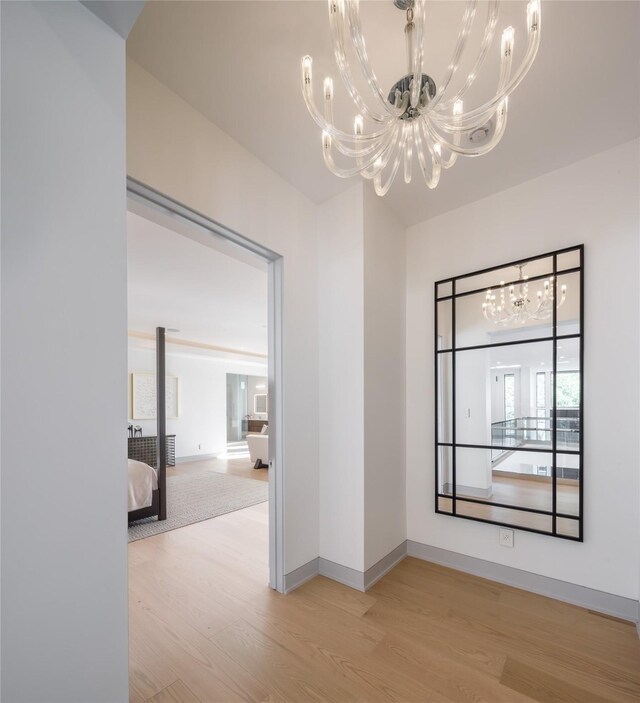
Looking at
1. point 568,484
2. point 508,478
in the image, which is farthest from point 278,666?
point 568,484

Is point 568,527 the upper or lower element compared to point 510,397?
lower

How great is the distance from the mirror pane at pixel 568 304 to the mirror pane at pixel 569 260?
51 millimetres

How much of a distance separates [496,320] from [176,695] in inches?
108

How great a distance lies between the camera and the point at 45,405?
25.0 inches

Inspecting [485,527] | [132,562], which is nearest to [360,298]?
[485,527]

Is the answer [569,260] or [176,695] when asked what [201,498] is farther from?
[569,260]

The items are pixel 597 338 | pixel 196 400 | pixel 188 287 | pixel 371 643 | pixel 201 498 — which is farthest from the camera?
pixel 196 400

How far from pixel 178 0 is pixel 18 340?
5.06 feet

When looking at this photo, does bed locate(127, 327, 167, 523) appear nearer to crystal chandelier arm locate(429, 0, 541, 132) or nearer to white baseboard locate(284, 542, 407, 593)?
white baseboard locate(284, 542, 407, 593)

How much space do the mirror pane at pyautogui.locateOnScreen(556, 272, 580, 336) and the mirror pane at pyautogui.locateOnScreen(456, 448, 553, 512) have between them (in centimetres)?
82

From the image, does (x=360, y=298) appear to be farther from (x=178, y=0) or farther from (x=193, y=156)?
(x=178, y=0)

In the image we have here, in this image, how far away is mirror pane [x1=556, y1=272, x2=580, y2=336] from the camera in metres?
2.22

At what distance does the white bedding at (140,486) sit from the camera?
3.58 m

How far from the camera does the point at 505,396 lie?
245cm
